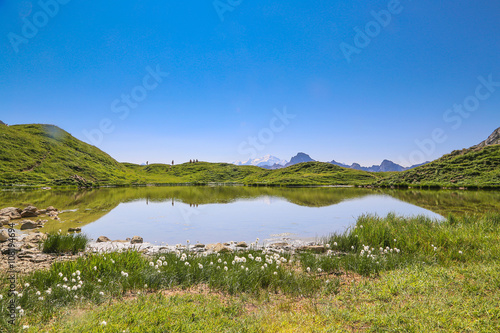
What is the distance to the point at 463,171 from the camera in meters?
88.2

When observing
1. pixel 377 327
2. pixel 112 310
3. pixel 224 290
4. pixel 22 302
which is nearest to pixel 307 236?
pixel 224 290

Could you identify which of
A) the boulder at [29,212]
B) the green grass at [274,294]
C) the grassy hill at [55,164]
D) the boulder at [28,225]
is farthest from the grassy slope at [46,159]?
the green grass at [274,294]

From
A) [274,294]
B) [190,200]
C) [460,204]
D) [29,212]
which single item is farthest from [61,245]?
[460,204]

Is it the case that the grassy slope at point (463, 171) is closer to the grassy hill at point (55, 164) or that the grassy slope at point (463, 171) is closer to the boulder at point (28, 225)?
the grassy hill at point (55, 164)

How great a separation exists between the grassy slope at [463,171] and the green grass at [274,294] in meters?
84.3

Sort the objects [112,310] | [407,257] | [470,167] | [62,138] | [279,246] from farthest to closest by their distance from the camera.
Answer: [62,138]
[470,167]
[279,246]
[407,257]
[112,310]

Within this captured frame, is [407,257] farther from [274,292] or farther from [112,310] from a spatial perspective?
[112,310]

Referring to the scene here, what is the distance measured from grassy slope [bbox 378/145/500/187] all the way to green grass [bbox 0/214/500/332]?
277 ft

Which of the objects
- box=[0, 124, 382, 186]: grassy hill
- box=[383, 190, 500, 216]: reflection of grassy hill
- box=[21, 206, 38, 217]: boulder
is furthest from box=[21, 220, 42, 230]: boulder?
box=[0, 124, 382, 186]: grassy hill

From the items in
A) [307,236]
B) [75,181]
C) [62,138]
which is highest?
[62,138]

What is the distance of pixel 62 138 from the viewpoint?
517ft

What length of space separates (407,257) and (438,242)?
8.60ft

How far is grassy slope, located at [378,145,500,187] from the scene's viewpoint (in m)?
77.9

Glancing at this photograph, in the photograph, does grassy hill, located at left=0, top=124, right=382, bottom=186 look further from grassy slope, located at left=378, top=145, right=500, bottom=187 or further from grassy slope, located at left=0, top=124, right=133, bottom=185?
grassy slope, located at left=378, top=145, right=500, bottom=187
